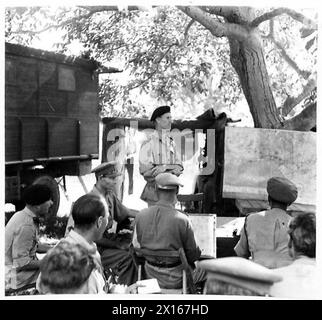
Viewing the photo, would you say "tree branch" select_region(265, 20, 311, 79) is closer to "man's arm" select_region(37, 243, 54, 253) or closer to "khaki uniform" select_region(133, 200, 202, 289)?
"khaki uniform" select_region(133, 200, 202, 289)

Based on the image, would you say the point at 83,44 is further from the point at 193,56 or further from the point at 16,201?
the point at 16,201

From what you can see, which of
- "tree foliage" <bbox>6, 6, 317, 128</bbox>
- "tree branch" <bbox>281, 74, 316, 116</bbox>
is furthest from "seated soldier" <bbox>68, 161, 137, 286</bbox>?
"tree branch" <bbox>281, 74, 316, 116</bbox>

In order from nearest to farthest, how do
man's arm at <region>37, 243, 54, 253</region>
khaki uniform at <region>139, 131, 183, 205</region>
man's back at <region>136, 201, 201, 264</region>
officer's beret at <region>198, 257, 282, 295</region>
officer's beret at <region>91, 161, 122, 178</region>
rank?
officer's beret at <region>198, 257, 282, 295</region> → man's back at <region>136, 201, 201, 264</region> → man's arm at <region>37, 243, 54, 253</region> → officer's beret at <region>91, 161, 122, 178</region> → khaki uniform at <region>139, 131, 183, 205</region>

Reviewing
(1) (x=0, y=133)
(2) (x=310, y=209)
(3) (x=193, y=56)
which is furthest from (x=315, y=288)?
(1) (x=0, y=133)

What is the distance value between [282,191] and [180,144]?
1089 mm

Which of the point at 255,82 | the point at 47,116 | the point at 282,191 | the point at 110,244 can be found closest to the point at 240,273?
the point at 282,191

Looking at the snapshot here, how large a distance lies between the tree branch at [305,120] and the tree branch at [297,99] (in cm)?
10

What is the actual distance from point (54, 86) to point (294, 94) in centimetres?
298

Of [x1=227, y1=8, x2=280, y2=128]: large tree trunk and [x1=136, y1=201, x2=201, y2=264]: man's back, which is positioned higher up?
[x1=227, y1=8, x2=280, y2=128]: large tree trunk

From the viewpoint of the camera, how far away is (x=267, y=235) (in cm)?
323

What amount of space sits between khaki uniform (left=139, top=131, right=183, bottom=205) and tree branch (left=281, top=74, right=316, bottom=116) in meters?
1.06

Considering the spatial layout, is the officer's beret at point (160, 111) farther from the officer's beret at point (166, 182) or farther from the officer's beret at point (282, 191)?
the officer's beret at point (282, 191)

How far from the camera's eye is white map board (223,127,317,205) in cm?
372

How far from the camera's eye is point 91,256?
97.7 inches
